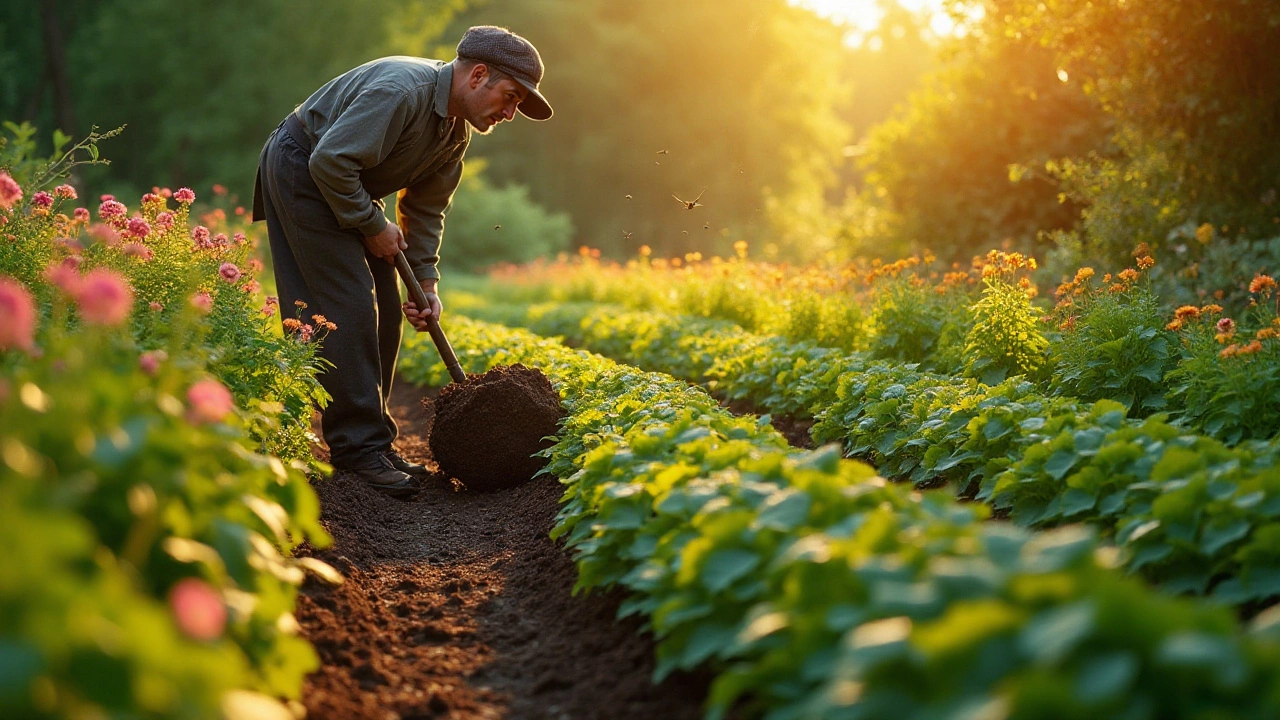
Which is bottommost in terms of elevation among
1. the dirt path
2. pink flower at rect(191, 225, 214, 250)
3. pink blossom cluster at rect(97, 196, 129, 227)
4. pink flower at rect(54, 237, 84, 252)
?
the dirt path

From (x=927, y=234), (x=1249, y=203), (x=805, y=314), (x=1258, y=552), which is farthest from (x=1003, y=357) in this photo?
(x=927, y=234)

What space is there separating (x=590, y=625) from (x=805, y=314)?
539cm

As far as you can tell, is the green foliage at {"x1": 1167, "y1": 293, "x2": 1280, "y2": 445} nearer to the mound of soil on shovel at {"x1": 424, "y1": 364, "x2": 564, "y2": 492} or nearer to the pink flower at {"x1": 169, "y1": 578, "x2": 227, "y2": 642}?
the mound of soil on shovel at {"x1": 424, "y1": 364, "x2": 564, "y2": 492}

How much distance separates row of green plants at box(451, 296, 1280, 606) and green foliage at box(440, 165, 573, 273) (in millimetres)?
25589

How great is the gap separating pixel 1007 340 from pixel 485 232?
27.3 meters

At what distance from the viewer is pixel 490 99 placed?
197 inches

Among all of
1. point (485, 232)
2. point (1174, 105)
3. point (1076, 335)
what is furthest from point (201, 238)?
point (485, 232)

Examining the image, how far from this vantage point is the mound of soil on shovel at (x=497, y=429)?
16.9ft

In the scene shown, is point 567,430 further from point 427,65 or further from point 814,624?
point 814,624

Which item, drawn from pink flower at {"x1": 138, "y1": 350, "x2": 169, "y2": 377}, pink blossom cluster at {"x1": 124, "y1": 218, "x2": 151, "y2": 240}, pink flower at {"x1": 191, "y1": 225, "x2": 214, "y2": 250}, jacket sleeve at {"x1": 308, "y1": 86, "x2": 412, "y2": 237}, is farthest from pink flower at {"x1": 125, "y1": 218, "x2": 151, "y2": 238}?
pink flower at {"x1": 138, "y1": 350, "x2": 169, "y2": 377}

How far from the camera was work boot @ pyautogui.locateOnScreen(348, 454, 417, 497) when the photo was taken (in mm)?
5117

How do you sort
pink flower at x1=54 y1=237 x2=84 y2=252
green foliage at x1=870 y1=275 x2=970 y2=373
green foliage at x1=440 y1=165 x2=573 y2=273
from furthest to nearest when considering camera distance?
green foliage at x1=440 y1=165 x2=573 y2=273
green foliage at x1=870 y1=275 x2=970 y2=373
pink flower at x1=54 y1=237 x2=84 y2=252

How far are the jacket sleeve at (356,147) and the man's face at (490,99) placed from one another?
0.33m

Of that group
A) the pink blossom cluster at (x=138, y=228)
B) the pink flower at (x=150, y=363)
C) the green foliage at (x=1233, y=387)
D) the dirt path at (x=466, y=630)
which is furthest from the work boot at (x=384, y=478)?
the green foliage at (x=1233, y=387)
